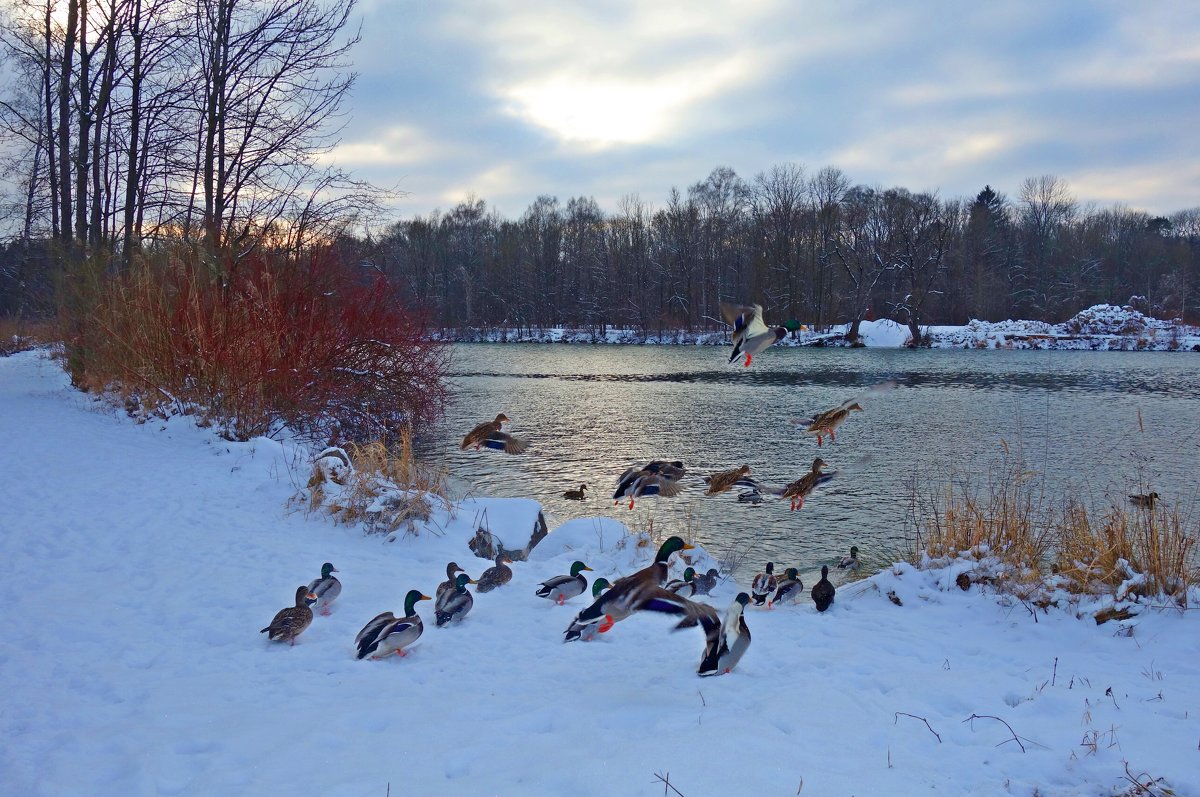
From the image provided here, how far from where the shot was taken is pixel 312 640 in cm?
537

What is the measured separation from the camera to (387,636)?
5.00m

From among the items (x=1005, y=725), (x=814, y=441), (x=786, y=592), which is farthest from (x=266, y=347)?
(x=1005, y=725)

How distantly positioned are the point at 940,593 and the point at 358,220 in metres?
14.0

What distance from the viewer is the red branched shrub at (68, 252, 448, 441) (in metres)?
12.5

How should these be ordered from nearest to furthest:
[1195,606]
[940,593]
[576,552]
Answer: [1195,606] → [940,593] → [576,552]

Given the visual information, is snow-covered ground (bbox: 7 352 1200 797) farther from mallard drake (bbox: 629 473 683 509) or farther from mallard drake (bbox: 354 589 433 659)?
mallard drake (bbox: 629 473 683 509)

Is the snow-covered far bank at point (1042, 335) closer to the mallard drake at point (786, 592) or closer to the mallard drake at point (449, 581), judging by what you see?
the mallard drake at point (786, 592)

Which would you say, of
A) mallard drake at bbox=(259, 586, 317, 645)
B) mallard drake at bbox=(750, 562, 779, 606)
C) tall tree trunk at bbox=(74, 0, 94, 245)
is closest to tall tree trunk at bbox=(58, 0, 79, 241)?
tall tree trunk at bbox=(74, 0, 94, 245)

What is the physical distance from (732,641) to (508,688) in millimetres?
1582

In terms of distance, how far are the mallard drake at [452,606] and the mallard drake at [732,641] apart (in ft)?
7.09

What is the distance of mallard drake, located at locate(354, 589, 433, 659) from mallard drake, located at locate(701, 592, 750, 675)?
2101mm

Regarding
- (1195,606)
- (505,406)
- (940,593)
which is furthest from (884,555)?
(505,406)

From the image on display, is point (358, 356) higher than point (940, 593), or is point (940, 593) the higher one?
point (358, 356)

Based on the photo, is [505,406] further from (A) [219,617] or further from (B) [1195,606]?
(B) [1195,606]
